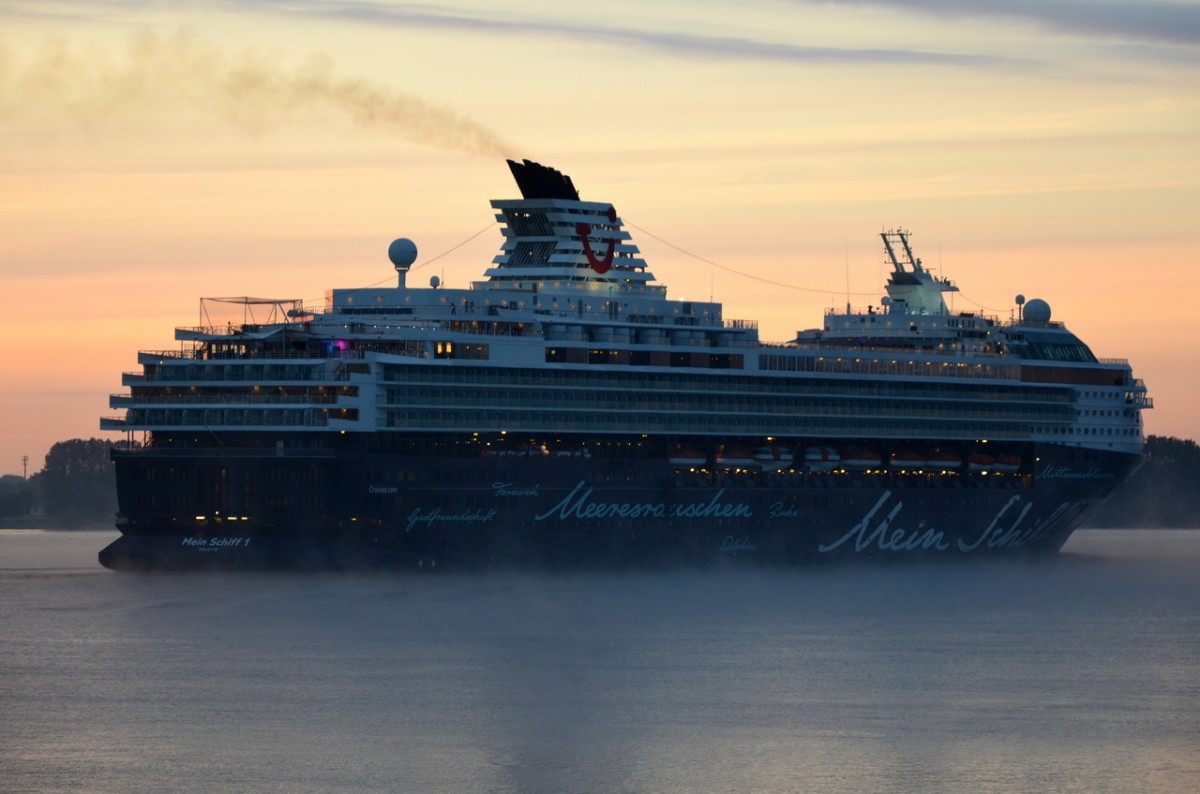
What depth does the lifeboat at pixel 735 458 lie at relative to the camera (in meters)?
145

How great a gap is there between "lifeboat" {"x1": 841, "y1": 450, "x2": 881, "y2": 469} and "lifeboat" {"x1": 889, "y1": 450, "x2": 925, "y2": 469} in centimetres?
182

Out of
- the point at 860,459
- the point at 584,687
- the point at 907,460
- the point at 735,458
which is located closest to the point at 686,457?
the point at 735,458

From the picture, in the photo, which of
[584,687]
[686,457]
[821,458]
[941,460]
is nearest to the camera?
[584,687]

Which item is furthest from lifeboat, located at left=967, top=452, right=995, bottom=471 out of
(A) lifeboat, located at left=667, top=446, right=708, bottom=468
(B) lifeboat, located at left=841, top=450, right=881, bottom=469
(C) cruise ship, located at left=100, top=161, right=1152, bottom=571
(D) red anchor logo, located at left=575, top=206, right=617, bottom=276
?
(D) red anchor logo, located at left=575, top=206, right=617, bottom=276

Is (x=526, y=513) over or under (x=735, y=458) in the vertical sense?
under

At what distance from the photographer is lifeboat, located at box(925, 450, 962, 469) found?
156875 millimetres

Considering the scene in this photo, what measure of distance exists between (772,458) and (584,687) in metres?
61.5

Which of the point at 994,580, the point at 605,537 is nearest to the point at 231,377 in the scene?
the point at 605,537

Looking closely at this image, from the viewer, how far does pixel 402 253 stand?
13638 cm

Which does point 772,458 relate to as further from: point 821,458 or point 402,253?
point 402,253

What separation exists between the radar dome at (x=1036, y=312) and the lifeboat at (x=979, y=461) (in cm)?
1437

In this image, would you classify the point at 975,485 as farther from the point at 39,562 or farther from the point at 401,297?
the point at 39,562

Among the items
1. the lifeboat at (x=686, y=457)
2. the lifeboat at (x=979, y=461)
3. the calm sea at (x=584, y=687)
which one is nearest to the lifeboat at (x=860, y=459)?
the lifeboat at (x=979, y=461)

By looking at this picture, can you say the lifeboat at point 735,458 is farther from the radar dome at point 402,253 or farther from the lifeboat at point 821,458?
the radar dome at point 402,253
